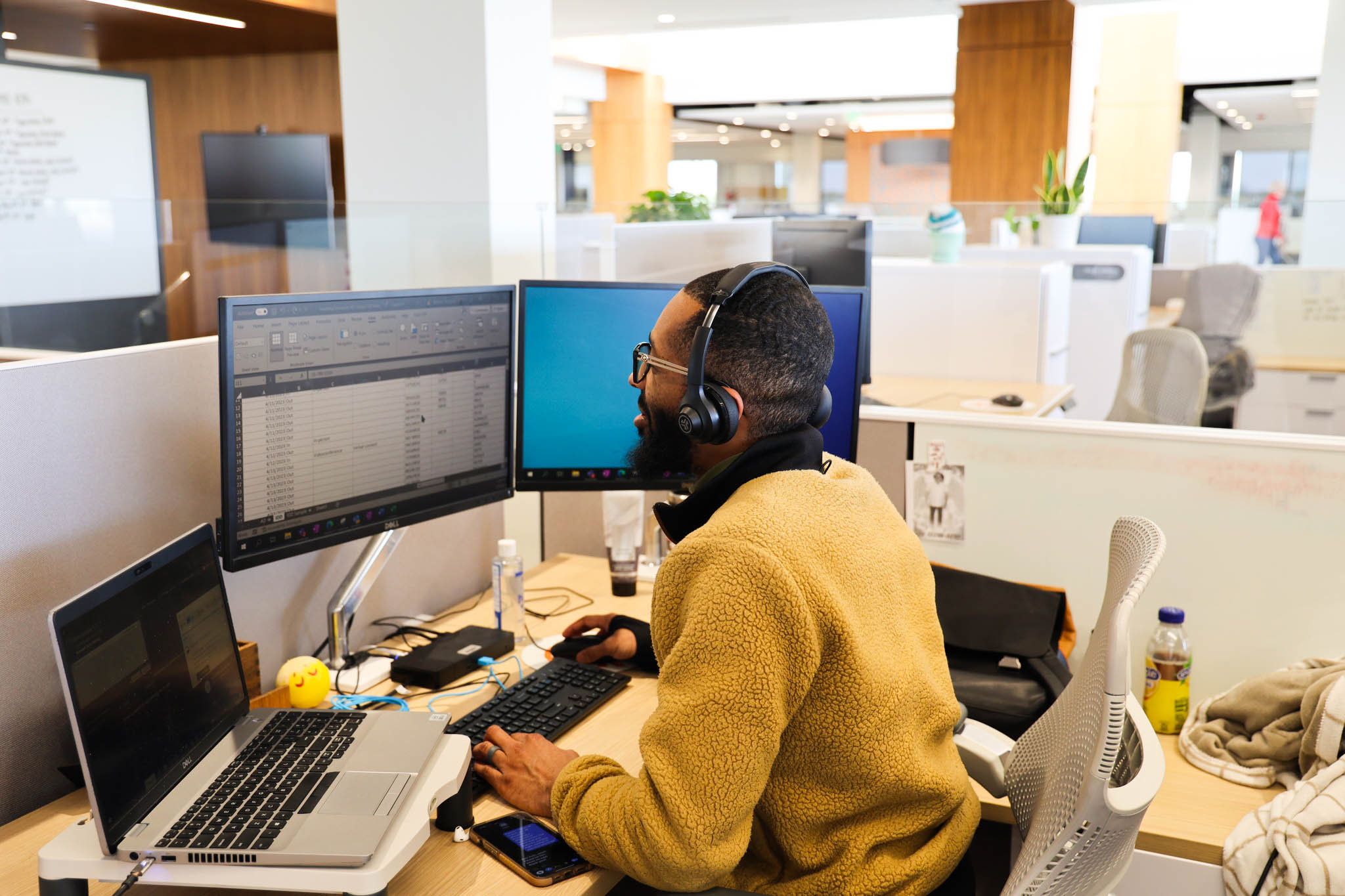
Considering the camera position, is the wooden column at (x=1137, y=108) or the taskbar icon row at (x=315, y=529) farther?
the wooden column at (x=1137, y=108)

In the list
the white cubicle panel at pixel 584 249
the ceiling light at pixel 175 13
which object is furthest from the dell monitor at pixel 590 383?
the ceiling light at pixel 175 13

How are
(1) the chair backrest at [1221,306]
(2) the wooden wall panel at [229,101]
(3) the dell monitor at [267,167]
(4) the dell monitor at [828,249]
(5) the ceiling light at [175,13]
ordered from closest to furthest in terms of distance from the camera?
1. (4) the dell monitor at [828,249]
2. (1) the chair backrest at [1221,306]
3. (5) the ceiling light at [175,13]
4. (3) the dell monitor at [267,167]
5. (2) the wooden wall panel at [229,101]

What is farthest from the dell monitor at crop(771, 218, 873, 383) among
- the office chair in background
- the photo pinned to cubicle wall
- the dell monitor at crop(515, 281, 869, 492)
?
the dell monitor at crop(515, 281, 869, 492)

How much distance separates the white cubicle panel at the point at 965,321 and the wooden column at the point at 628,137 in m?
9.15

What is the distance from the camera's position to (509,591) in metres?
1.70

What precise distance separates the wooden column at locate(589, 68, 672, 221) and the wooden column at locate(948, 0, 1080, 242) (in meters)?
4.96

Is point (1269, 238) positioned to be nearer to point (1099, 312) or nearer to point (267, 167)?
point (1099, 312)

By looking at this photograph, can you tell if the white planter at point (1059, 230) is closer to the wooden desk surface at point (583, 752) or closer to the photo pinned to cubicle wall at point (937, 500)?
the photo pinned to cubicle wall at point (937, 500)

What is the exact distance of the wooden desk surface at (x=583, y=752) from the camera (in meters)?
1.05

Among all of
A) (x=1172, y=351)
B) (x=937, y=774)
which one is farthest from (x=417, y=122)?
(x=1172, y=351)

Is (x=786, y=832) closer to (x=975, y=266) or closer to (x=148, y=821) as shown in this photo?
(x=148, y=821)

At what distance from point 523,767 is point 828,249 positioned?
7.50ft

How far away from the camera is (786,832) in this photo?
1053 mm

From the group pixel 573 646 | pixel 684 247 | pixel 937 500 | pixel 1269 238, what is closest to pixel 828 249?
pixel 684 247
